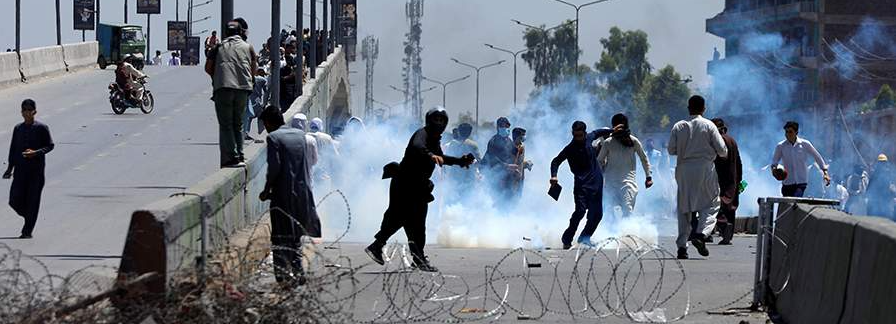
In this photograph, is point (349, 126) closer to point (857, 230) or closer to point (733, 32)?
point (857, 230)

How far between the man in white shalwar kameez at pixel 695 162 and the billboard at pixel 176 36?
4052 inches

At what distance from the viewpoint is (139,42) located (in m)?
82.1

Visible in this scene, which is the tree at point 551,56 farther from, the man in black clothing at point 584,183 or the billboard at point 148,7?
the man in black clothing at point 584,183

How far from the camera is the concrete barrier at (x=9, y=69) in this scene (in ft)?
161

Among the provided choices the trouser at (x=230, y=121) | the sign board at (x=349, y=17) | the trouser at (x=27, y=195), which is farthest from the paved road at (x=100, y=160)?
the sign board at (x=349, y=17)

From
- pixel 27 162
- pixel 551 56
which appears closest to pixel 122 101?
pixel 27 162

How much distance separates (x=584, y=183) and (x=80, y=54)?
49.5 metres

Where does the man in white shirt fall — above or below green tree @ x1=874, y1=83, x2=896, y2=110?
above

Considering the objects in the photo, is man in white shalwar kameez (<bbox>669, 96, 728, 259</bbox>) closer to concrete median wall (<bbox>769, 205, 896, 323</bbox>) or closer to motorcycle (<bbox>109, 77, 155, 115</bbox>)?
concrete median wall (<bbox>769, 205, 896, 323</bbox>)

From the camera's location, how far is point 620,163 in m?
19.4

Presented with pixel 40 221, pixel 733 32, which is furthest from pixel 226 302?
pixel 733 32

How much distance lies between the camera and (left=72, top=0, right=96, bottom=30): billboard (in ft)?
291

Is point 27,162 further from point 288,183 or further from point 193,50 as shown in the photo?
point 193,50

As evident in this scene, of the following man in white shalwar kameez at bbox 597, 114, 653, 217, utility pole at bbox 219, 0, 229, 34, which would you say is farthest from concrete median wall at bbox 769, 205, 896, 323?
utility pole at bbox 219, 0, 229, 34
